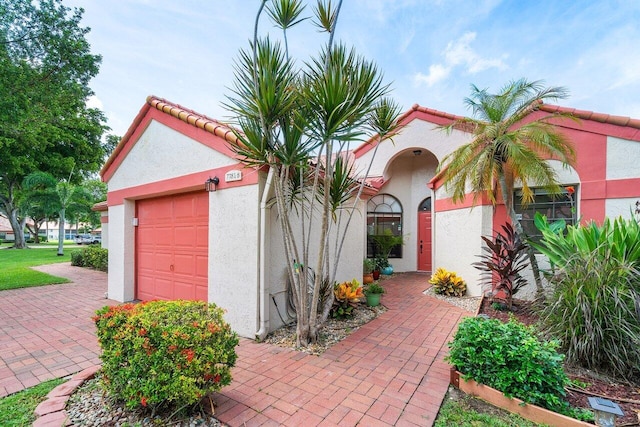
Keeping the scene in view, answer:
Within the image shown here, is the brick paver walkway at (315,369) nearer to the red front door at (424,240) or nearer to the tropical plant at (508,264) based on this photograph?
the tropical plant at (508,264)

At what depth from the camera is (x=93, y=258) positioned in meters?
14.4

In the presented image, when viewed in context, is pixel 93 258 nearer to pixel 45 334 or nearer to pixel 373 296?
pixel 45 334

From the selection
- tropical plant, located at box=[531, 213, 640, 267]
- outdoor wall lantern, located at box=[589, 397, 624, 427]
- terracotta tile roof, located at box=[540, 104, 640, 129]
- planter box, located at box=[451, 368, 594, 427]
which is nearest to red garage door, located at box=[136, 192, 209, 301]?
planter box, located at box=[451, 368, 594, 427]

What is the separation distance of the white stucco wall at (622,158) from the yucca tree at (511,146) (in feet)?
2.88

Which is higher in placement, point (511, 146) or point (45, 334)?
point (511, 146)

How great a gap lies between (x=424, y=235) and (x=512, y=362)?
32.3 ft

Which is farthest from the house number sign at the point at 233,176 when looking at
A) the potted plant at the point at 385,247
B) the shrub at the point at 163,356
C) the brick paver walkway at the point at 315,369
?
the potted plant at the point at 385,247

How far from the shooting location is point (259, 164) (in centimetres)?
445

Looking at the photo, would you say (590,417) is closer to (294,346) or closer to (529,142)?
(294,346)

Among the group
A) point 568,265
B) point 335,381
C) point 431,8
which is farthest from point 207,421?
point 431,8

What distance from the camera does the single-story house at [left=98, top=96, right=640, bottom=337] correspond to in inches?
205

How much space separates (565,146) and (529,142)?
26.0 inches

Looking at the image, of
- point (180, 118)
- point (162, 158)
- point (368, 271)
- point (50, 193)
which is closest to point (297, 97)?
point (180, 118)

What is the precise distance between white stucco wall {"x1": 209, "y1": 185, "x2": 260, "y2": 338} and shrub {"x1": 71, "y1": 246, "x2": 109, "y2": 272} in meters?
11.0
